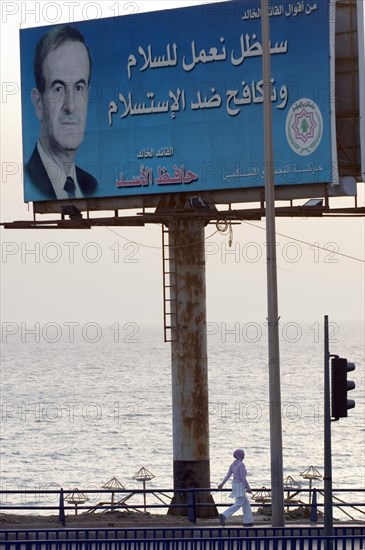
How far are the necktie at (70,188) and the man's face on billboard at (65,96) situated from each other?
2.59 ft

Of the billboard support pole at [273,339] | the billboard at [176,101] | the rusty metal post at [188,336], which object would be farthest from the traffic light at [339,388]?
the rusty metal post at [188,336]

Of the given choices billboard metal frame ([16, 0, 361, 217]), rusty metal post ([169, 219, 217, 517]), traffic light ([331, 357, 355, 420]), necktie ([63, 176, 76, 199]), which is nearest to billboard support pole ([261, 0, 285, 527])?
traffic light ([331, 357, 355, 420])

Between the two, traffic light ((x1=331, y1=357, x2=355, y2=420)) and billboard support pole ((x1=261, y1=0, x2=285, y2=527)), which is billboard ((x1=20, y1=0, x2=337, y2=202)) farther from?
traffic light ((x1=331, y1=357, x2=355, y2=420))

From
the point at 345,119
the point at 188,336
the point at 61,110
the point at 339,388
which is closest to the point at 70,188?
the point at 61,110

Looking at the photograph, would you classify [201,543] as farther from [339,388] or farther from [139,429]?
[139,429]

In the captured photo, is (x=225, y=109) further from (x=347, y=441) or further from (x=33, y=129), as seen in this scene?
(x=347, y=441)

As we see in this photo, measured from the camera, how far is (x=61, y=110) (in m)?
42.4

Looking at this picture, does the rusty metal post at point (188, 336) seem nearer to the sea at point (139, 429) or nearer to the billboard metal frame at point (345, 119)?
the billboard metal frame at point (345, 119)

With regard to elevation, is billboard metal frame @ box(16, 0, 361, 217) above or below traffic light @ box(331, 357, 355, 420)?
above

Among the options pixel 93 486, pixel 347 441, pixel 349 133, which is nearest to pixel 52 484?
pixel 93 486

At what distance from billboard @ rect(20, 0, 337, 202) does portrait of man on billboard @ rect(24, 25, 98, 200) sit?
1.1 inches

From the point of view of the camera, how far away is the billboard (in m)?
37.7

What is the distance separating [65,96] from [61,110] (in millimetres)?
395

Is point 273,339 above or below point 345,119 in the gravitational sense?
below
